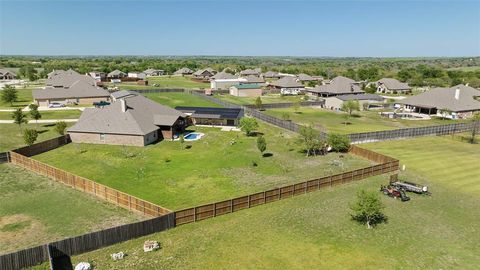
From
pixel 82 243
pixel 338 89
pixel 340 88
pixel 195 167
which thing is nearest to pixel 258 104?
pixel 338 89

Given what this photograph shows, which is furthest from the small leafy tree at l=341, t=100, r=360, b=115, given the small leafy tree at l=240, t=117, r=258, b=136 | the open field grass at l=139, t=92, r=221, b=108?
the open field grass at l=139, t=92, r=221, b=108

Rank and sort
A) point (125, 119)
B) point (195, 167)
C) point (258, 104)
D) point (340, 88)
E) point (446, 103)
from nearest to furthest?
point (195, 167)
point (125, 119)
point (446, 103)
point (258, 104)
point (340, 88)

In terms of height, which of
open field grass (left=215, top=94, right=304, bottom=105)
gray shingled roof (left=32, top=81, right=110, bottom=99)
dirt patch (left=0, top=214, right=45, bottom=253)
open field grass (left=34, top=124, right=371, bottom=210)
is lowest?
dirt patch (left=0, top=214, right=45, bottom=253)

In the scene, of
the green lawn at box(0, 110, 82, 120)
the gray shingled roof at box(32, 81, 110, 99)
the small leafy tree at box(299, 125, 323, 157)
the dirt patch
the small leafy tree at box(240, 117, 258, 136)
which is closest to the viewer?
the dirt patch

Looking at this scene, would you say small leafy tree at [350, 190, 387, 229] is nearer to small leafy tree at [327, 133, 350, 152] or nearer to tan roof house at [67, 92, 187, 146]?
small leafy tree at [327, 133, 350, 152]

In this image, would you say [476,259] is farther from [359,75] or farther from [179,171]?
[359,75]

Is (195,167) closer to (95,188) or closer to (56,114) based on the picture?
(95,188)

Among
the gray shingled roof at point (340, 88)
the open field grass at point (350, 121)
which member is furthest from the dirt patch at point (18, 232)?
the gray shingled roof at point (340, 88)
